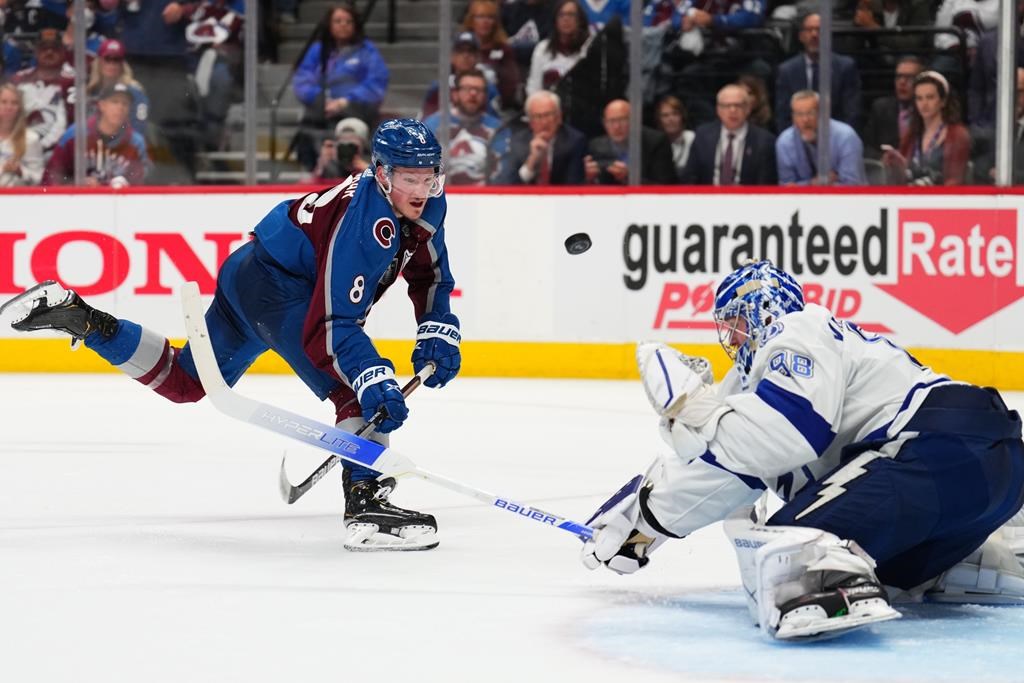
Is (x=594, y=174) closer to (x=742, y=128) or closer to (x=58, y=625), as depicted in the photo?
(x=742, y=128)

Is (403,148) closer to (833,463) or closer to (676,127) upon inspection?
(833,463)

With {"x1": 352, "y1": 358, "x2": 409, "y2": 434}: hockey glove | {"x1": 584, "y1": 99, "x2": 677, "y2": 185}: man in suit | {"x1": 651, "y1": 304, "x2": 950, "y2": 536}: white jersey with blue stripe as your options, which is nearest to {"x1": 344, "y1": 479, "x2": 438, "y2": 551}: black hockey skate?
{"x1": 352, "y1": 358, "x2": 409, "y2": 434}: hockey glove

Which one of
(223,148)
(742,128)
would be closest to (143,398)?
(223,148)

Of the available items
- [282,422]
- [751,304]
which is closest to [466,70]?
[282,422]

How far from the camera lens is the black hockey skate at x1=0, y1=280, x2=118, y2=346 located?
4.07 m

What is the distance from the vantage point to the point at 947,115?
7.07 m

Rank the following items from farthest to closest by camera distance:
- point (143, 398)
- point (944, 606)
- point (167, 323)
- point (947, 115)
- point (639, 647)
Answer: point (167, 323) → point (947, 115) → point (143, 398) → point (944, 606) → point (639, 647)

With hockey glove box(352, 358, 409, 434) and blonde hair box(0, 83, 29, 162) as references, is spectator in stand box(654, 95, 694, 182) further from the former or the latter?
hockey glove box(352, 358, 409, 434)

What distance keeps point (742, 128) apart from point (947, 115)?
90cm

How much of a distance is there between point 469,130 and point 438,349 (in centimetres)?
379

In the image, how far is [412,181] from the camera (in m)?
3.67

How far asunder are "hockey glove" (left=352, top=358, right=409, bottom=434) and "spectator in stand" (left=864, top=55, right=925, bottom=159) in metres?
4.15

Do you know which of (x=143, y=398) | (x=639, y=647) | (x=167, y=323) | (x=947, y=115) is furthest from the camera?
(x=167, y=323)

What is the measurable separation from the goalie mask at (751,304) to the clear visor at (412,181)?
39.2 inches
